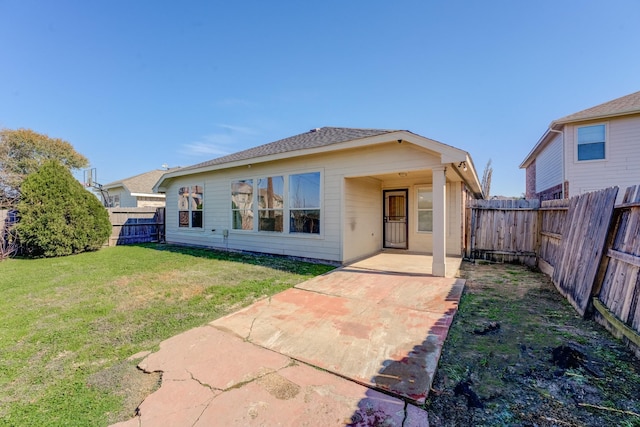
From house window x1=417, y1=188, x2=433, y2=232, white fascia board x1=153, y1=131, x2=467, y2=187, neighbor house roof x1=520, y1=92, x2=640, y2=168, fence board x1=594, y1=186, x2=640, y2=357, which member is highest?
neighbor house roof x1=520, y1=92, x2=640, y2=168

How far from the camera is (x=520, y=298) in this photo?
14.2 ft

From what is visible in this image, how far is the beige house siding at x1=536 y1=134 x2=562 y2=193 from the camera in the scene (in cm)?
1065

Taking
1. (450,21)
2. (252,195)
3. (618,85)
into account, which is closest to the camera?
(450,21)

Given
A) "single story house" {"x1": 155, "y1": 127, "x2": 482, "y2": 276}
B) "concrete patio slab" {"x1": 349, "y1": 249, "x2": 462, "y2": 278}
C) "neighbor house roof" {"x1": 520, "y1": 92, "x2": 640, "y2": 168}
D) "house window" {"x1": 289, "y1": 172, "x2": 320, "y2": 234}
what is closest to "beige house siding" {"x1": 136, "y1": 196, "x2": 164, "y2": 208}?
"single story house" {"x1": 155, "y1": 127, "x2": 482, "y2": 276}

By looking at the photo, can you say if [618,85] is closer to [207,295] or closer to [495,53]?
[495,53]

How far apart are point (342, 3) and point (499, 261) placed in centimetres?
849

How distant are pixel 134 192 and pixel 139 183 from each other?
5.26ft

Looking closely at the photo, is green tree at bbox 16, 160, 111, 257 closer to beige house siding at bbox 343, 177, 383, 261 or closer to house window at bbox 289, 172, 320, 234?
house window at bbox 289, 172, 320, 234

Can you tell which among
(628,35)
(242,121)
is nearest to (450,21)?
(628,35)

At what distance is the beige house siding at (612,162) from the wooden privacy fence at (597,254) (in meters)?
4.76

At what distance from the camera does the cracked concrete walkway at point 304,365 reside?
182cm

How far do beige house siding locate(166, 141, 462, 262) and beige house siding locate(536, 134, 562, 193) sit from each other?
6293 millimetres

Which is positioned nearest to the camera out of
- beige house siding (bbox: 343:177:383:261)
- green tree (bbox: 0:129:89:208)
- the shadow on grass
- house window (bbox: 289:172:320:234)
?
the shadow on grass

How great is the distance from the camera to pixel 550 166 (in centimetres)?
1191
